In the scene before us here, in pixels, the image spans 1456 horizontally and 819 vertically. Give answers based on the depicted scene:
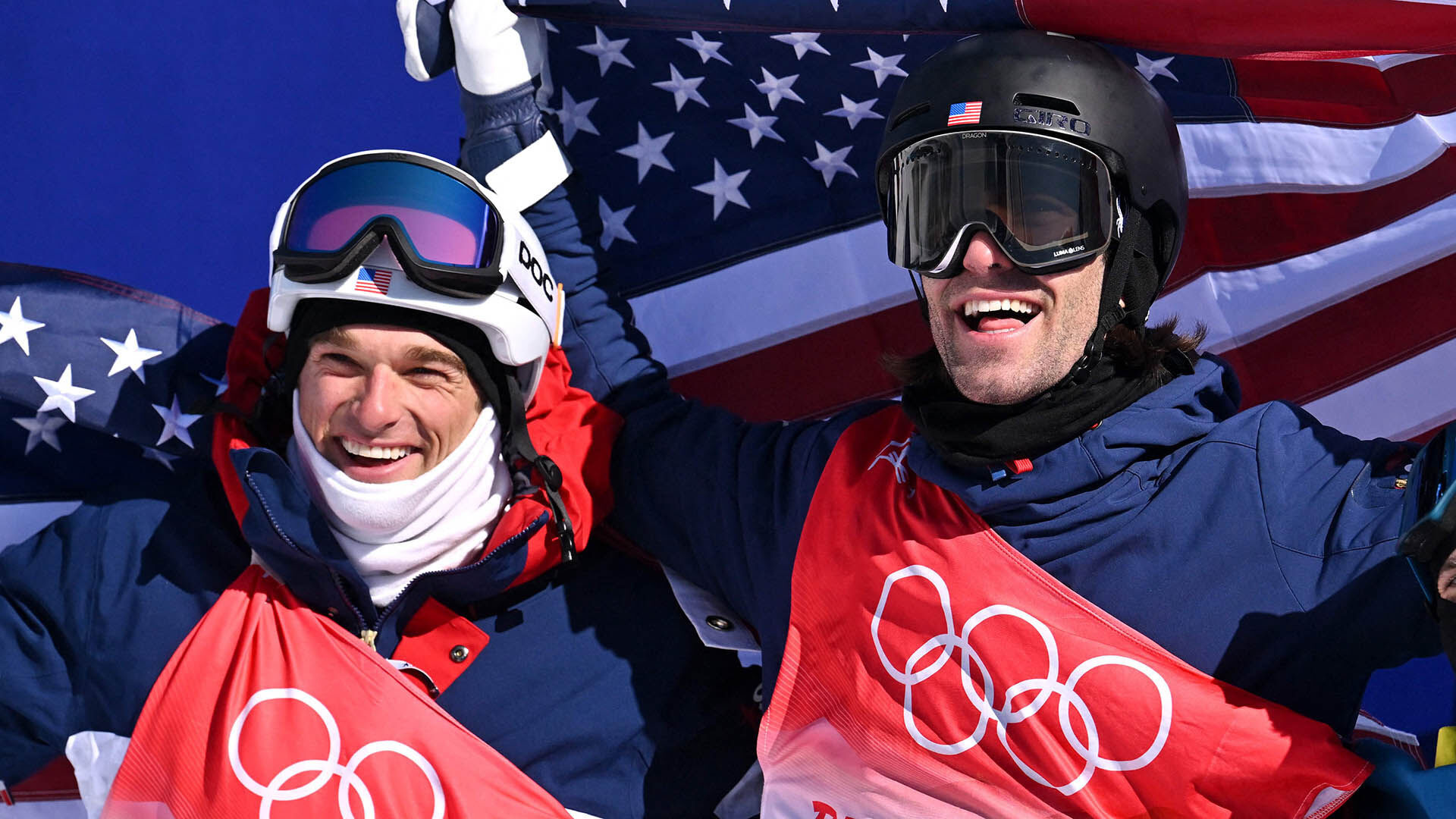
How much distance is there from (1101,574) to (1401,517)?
0.61m

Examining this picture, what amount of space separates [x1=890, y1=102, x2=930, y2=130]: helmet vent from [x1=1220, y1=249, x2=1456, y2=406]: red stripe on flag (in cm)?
150

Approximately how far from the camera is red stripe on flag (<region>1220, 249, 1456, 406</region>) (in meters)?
3.84

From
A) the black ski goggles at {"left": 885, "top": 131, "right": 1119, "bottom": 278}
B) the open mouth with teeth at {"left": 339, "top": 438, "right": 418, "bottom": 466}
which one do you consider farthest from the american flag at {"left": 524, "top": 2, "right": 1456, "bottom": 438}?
the open mouth with teeth at {"left": 339, "top": 438, "right": 418, "bottom": 466}

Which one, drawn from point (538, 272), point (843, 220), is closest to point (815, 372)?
point (843, 220)

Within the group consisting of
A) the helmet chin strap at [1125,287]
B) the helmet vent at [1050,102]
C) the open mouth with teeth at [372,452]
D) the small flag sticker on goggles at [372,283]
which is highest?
the helmet vent at [1050,102]

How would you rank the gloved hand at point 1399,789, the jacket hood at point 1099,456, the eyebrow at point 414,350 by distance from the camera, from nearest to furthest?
the gloved hand at point 1399,789 < the jacket hood at point 1099,456 < the eyebrow at point 414,350

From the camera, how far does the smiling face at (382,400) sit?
11.0 feet

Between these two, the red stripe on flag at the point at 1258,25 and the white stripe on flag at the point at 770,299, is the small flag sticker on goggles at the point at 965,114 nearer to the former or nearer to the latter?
the red stripe on flag at the point at 1258,25

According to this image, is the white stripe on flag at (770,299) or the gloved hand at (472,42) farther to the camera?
the white stripe on flag at (770,299)

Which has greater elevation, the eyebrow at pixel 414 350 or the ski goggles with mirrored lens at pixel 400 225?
the ski goggles with mirrored lens at pixel 400 225

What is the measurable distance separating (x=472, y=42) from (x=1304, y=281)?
103 inches

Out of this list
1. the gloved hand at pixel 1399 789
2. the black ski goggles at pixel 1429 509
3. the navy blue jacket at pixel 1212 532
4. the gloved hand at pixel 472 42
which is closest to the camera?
the black ski goggles at pixel 1429 509

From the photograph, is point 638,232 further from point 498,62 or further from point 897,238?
point 897,238

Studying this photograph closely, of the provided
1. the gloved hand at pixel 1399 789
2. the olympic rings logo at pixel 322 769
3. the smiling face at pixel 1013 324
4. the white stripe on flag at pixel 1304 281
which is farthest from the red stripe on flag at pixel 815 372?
the gloved hand at pixel 1399 789
